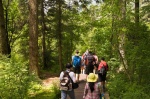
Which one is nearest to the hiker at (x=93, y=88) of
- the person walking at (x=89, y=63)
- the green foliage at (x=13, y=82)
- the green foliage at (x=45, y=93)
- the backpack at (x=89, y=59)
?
the green foliage at (x=13, y=82)

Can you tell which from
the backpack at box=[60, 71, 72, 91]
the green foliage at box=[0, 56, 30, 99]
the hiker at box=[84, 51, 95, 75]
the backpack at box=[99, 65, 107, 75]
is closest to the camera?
the backpack at box=[60, 71, 72, 91]

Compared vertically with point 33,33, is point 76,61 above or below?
below

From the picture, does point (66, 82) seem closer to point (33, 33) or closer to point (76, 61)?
point (76, 61)

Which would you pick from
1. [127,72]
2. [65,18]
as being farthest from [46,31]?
[127,72]

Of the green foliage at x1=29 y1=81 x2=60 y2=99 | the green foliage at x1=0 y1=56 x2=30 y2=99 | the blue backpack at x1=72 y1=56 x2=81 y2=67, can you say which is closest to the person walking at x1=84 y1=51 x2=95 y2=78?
the blue backpack at x1=72 y1=56 x2=81 y2=67

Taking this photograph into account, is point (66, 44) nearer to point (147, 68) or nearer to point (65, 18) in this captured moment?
point (65, 18)

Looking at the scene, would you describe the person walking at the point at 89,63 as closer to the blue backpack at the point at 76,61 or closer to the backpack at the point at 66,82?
the blue backpack at the point at 76,61

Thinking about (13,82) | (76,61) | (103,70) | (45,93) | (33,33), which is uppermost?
(33,33)

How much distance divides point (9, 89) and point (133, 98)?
4.26 meters

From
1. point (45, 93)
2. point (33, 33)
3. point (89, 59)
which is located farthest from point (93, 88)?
point (33, 33)

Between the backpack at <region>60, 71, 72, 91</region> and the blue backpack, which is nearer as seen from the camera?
the backpack at <region>60, 71, 72, 91</region>

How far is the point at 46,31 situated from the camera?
28.3 meters

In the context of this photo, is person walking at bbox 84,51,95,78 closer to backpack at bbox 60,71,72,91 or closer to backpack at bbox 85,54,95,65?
backpack at bbox 85,54,95,65

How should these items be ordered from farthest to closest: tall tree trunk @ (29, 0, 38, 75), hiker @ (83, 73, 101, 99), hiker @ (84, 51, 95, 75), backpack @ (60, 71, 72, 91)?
tall tree trunk @ (29, 0, 38, 75) → hiker @ (84, 51, 95, 75) → backpack @ (60, 71, 72, 91) → hiker @ (83, 73, 101, 99)
